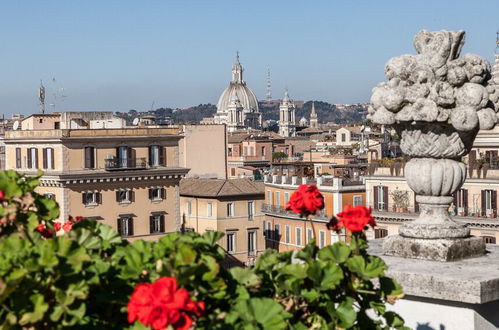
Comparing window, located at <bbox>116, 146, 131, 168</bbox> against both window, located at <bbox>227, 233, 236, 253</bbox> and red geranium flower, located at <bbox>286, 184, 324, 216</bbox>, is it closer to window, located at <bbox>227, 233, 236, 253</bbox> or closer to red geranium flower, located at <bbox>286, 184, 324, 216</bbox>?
window, located at <bbox>227, 233, 236, 253</bbox>

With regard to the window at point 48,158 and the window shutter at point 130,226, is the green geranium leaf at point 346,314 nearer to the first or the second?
the window at point 48,158


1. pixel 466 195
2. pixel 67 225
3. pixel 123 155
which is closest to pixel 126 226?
pixel 123 155

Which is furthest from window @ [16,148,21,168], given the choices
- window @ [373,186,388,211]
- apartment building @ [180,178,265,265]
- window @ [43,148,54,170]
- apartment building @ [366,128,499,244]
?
window @ [373,186,388,211]

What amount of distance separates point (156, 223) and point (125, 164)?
341cm

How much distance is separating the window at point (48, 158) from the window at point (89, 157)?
1.63 metres

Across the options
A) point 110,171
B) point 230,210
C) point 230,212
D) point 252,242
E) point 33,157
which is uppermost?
point 33,157

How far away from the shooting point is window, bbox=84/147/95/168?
50.2 metres

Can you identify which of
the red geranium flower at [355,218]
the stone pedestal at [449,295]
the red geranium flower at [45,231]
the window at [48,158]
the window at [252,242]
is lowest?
the window at [252,242]

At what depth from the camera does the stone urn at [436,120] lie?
21.9 ft

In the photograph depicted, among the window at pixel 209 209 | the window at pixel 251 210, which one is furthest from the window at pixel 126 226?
the window at pixel 251 210

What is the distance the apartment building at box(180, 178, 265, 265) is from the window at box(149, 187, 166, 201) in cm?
616

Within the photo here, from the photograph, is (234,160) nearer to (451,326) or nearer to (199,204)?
(199,204)

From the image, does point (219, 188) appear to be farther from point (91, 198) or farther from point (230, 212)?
point (91, 198)

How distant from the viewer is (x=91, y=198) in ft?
164
